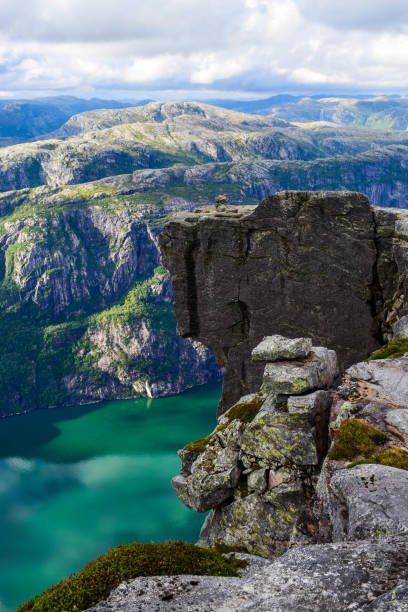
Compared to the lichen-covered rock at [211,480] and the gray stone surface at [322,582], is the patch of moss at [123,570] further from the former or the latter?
the lichen-covered rock at [211,480]

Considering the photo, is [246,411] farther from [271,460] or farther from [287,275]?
[287,275]

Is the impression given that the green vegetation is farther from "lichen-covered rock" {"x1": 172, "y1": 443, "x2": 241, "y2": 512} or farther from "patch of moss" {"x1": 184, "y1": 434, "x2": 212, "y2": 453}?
"lichen-covered rock" {"x1": 172, "y1": 443, "x2": 241, "y2": 512}

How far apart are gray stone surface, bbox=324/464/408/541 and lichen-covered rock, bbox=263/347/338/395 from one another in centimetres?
786

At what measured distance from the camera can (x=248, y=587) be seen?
35.3ft

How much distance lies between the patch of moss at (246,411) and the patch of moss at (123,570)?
9.34m

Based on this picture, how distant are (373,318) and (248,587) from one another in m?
29.7

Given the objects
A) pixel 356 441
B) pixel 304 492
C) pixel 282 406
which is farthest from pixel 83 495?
pixel 356 441

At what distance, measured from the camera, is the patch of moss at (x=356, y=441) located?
620 inches

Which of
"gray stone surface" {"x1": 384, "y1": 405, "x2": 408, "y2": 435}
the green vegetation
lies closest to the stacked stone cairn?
the green vegetation

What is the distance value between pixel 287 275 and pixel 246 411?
57.8 ft

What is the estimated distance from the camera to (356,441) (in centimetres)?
Result: 1620

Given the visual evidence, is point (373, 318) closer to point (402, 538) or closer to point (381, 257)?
point (381, 257)

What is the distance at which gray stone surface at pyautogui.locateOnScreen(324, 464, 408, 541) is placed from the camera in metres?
11.2

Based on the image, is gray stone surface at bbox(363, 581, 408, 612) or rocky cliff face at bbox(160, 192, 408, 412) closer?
gray stone surface at bbox(363, 581, 408, 612)
